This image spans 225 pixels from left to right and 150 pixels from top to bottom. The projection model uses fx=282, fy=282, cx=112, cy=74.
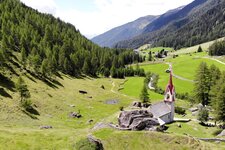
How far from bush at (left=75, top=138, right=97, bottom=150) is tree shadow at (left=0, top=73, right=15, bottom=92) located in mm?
55116

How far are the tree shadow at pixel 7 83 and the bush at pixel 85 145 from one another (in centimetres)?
5512

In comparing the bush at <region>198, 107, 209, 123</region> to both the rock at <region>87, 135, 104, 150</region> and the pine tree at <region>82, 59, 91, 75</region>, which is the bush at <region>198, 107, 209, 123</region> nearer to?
the rock at <region>87, 135, 104, 150</region>

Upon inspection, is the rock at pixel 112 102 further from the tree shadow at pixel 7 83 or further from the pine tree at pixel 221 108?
the pine tree at pixel 221 108

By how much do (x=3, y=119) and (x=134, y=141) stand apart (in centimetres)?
3784

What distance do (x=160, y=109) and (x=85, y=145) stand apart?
3966cm

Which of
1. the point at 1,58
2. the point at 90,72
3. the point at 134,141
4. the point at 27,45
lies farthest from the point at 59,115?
the point at 90,72

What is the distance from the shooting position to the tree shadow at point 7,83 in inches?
3833

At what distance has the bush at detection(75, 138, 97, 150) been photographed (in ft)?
158

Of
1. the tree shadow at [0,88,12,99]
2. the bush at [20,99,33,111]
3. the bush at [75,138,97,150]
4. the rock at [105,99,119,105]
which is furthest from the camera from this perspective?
the rock at [105,99,119,105]

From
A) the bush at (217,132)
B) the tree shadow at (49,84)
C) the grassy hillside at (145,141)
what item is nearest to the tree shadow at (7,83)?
the tree shadow at (49,84)

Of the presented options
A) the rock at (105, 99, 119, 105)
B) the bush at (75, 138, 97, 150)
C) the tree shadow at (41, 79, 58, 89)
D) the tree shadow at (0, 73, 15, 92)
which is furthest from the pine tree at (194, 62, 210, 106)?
the bush at (75, 138, 97, 150)

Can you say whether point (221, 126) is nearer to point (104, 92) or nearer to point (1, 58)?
point (104, 92)

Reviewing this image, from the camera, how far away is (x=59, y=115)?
92.2m

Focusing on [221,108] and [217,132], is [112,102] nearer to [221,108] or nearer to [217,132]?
[221,108]
